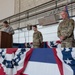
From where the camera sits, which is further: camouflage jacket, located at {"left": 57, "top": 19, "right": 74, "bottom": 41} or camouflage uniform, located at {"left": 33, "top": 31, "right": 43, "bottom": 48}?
camouflage uniform, located at {"left": 33, "top": 31, "right": 43, "bottom": 48}

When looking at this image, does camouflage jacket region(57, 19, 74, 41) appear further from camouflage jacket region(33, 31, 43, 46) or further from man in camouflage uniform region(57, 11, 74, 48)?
camouflage jacket region(33, 31, 43, 46)

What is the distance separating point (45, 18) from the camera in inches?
199

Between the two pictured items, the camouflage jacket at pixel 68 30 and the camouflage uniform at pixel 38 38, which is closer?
the camouflage jacket at pixel 68 30

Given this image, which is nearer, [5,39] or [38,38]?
[5,39]

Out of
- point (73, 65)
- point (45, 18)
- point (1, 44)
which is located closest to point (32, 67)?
point (73, 65)

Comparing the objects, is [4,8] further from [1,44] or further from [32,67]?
[32,67]

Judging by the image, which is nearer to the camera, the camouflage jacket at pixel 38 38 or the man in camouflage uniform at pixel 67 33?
the man in camouflage uniform at pixel 67 33

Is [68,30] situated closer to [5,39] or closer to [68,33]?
[68,33]

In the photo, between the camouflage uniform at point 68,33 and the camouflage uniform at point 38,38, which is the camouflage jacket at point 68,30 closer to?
the camouflage uniform at point 68,33

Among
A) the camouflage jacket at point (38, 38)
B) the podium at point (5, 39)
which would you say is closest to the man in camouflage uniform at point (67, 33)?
the podium at point (5, 39)

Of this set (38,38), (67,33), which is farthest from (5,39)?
(38,38)

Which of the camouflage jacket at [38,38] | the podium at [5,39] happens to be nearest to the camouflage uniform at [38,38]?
the camouflage jacket at [38,38]

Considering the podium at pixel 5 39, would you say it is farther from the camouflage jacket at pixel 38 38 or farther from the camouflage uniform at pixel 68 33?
the camouflage jacket at pixel 38 38

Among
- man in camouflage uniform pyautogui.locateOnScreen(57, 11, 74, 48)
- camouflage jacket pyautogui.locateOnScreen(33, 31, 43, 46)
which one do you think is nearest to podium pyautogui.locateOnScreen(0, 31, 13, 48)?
man in camouflage uniform pyautogui.locateOnScreen(57, 11, 74, 48)
